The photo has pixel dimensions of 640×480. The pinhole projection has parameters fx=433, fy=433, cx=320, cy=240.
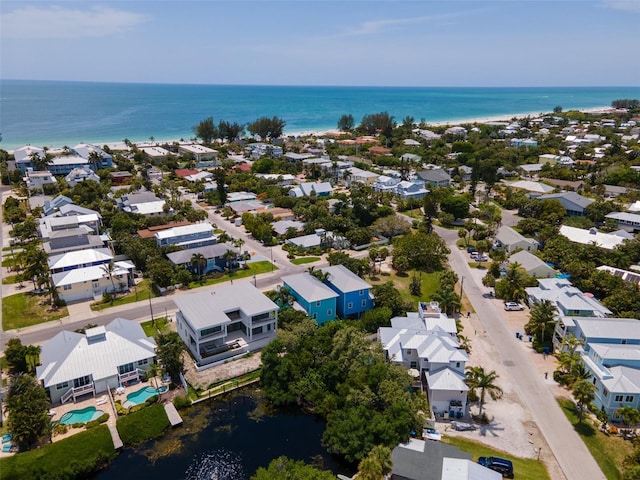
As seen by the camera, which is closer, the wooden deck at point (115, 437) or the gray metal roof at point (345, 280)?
the wooden deck at point (115, 437)

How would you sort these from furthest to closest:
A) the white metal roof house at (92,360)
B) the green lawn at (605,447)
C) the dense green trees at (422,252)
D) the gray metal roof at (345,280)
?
1. the dense green trees at (422,252)
2. the gray metal roof at (345,280)
3. the white metal roof house at (92,360)
4. the green lawn at (605,447)

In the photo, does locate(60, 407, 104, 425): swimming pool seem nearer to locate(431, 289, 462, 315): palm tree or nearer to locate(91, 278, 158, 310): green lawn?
locate(91, 278, 158, 310): green lawn

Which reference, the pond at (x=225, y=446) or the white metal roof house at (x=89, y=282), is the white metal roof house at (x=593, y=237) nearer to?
the pond at (x=225, y=446)

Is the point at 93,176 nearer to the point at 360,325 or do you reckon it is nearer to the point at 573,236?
the point at 360,325

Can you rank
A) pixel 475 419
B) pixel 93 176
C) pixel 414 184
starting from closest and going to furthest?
pixel 475 419 → pixel 414 184 → pixel 93 176

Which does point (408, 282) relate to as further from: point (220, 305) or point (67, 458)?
point (67, 458)

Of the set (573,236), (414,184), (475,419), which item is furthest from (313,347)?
(414,184)

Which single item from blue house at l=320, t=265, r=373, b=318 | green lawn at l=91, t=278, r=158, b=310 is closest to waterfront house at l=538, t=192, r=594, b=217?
blue house at l=320, t=265, r=373, b=318

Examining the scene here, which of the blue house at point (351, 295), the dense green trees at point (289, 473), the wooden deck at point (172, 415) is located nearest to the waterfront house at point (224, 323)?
the wooden deck at point (172, 415)
